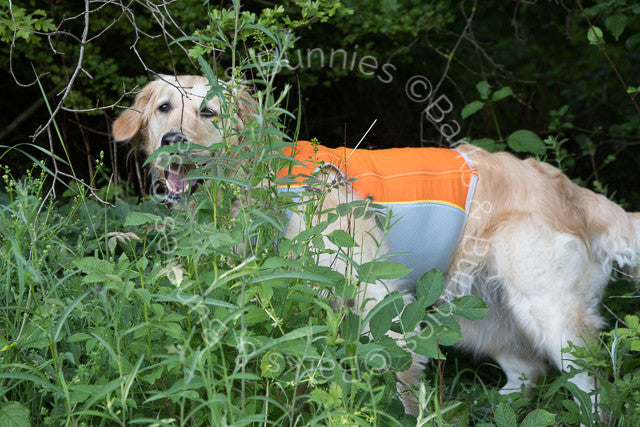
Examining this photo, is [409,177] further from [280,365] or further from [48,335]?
[48,335]

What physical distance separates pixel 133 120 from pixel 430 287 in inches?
81.3

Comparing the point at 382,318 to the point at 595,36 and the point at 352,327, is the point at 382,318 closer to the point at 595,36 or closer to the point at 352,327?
the point at 352,327

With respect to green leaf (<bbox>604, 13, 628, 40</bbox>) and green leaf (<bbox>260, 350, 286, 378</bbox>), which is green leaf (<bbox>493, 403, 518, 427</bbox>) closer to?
green leaf (<bbox>260, 350, 286, 378</bbox>)

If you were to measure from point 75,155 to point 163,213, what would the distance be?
2157mm

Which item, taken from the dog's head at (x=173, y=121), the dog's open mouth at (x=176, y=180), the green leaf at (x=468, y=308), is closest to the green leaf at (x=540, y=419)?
the green leaf at (x=468, y=308)

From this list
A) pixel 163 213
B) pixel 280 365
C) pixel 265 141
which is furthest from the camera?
pixel 163 213

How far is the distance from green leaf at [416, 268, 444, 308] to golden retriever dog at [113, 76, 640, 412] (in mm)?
825

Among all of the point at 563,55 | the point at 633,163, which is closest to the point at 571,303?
the point at 633,163

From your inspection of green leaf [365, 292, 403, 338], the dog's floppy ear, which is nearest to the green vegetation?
green leaf [365, 292, 403, 338]

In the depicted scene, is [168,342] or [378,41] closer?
[168,342]

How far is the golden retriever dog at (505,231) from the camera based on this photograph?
308 centimetres

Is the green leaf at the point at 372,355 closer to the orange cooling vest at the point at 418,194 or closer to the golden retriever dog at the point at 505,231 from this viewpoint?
the golden retriever dog at the point at 505,231

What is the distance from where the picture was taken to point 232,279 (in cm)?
189

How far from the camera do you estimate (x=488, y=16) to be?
5750 mm
